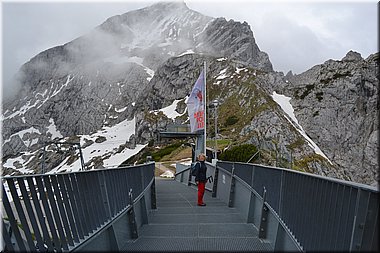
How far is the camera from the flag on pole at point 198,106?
22684 millimetres

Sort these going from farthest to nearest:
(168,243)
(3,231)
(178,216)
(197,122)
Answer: (197,122), (178,216), (168,243), (3,231)

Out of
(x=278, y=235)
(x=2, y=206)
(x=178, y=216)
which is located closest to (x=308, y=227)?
(x=278, y=235)

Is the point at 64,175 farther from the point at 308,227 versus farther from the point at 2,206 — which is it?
the point at 308,227

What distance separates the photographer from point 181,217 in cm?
1055

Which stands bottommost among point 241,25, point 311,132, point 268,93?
point 311,132

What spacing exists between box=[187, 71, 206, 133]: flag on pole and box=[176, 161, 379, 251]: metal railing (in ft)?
40.7

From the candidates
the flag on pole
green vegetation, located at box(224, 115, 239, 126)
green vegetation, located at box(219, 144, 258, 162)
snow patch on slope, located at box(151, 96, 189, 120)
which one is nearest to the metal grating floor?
the flag on pole

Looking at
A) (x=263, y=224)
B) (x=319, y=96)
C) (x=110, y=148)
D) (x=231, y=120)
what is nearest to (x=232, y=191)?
(x=263, y=224)

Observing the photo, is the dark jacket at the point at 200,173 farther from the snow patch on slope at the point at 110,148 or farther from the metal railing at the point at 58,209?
the snow patch on slope at the point at 110,148

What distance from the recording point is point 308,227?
15.6 ft

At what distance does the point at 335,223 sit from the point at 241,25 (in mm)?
197666

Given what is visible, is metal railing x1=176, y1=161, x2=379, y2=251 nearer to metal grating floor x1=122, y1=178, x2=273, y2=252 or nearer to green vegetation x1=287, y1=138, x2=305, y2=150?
metal grating floor x1=122, y1=178, x2=273, y2=252

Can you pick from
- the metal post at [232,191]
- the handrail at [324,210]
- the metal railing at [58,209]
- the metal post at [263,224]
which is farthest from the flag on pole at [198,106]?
the metal railing at [58,209]

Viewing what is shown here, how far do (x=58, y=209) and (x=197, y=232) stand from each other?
4.13 metres
